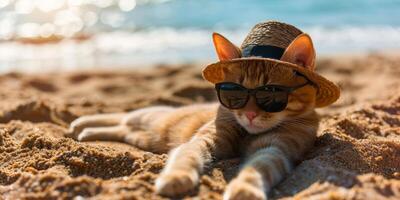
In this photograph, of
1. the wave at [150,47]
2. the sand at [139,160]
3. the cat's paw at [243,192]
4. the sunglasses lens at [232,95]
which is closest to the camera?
the cat's paw at [243,192]

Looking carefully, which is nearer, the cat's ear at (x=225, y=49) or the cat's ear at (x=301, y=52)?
the cat's ear at (x=301, y=52)

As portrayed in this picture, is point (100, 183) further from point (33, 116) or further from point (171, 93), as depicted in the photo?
point (171, 93)

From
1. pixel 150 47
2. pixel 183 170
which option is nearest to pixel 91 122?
pixel 183 170

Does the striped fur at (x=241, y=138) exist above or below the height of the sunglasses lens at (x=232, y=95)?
below

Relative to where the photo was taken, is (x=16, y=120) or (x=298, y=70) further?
(x=16, y=120)

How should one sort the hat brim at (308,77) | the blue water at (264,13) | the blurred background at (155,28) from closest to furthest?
the hat brim at (308,77)
the blurred background at (155,28)
the blue water at (264,13)

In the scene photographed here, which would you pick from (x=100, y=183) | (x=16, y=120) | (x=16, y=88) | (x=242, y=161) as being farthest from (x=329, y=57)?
(x=100, y=183)

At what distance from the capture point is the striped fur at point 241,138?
2.73 m

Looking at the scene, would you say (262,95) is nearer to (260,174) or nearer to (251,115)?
(251,115)

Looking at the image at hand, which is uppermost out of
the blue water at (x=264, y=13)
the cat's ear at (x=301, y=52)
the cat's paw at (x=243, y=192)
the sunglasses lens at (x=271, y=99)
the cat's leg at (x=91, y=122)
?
the cat's ear at (x=301, y=52)

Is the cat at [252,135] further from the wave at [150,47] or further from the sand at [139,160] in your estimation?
the wave at [150,47]

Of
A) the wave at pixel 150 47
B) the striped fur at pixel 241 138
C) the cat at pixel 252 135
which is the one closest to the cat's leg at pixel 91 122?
the striped fur at pixel 241 138

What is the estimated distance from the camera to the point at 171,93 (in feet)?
22.0

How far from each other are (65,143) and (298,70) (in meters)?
1.45
